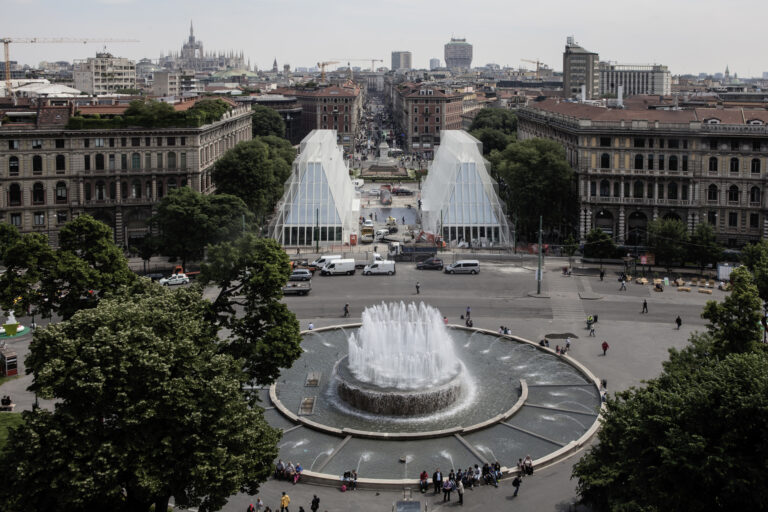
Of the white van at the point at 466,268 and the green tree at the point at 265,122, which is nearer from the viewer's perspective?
the white van at the point at 466,268

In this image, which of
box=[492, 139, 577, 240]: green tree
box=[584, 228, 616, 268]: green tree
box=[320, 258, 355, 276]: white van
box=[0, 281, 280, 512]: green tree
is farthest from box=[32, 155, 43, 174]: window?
box=[0, 281, 280, 512]: green tree

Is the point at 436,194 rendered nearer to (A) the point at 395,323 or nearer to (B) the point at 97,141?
(B) the point at 97,141

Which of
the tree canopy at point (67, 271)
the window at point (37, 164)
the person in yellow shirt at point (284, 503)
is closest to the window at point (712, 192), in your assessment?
the tree canopy at point (67, 271)

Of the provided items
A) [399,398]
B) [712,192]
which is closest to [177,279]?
[399,398]

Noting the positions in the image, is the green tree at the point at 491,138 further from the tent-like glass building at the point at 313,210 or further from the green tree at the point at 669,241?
the green tree at the point at 669,241

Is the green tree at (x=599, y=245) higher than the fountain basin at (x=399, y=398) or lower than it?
higher

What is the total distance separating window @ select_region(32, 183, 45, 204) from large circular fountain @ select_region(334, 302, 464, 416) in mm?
50743

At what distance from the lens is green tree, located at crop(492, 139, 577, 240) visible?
94.6m

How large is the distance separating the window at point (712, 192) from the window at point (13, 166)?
75883 mm

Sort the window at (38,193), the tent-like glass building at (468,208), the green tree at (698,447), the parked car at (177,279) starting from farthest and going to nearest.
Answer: the tent-like glass building at (468,208) → the window at (38,193) → the parked car at (177,279) → the green tree at (698,447)

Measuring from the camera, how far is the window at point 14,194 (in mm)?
87438

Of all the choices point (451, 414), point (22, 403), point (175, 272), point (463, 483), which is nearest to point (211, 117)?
point (175, 272)

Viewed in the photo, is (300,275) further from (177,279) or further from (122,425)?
(122,425)

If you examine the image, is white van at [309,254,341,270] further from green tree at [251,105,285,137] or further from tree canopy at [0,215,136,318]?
green tree at [251,105,285,137]
